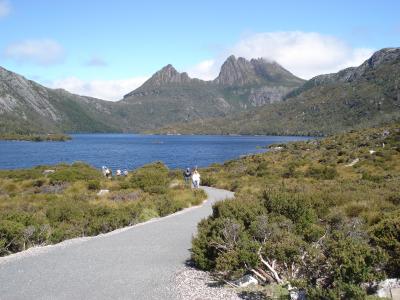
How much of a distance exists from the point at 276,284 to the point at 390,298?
209cm

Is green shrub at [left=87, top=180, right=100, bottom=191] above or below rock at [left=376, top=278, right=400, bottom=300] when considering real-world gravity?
below

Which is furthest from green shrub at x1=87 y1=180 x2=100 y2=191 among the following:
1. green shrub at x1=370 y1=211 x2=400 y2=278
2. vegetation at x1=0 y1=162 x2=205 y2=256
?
green shrub at x1=370 y1=211 x2=400 y2=278

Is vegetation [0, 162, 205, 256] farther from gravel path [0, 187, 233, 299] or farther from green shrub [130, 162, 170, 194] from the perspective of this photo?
gravel path [0, 187, 233, 299]

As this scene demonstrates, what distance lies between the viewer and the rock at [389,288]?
7445mm

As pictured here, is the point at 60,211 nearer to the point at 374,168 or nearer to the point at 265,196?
the point at 265,196

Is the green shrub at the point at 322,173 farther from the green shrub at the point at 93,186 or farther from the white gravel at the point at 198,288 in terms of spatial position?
the white gravel at the point at 198,288

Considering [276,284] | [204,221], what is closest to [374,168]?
[204,221]

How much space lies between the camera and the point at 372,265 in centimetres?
786

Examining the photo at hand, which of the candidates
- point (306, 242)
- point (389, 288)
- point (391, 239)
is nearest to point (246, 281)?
point (306, 242)

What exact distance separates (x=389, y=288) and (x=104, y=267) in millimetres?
6417

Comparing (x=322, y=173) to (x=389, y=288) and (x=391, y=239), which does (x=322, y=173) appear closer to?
(x=391, y=239)

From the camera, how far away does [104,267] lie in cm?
1098

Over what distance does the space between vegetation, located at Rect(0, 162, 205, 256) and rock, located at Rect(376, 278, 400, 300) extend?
1032 centimetres

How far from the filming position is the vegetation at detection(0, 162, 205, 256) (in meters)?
14.5
